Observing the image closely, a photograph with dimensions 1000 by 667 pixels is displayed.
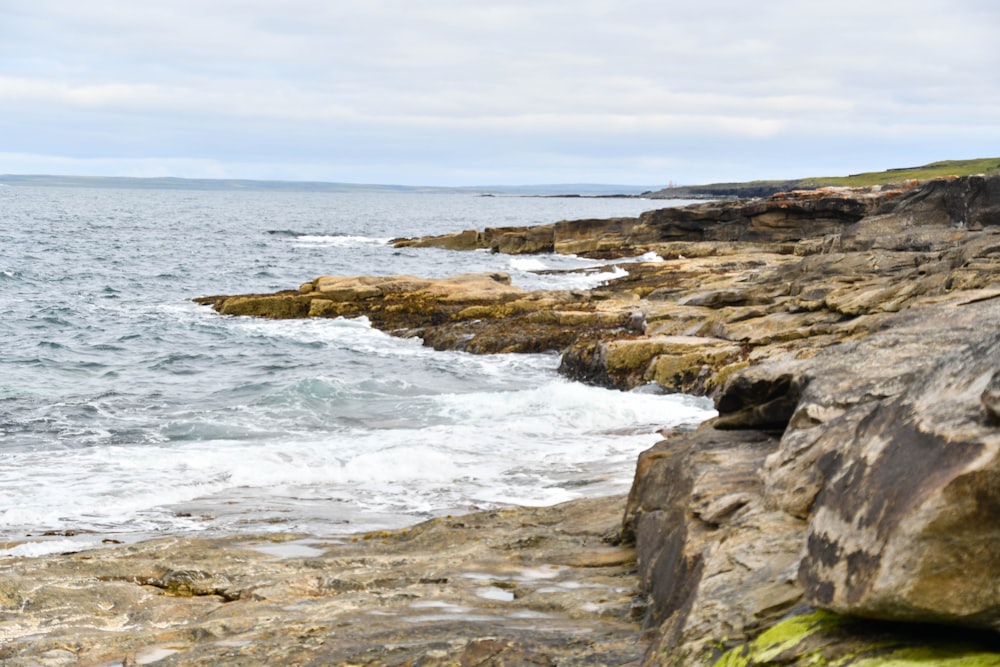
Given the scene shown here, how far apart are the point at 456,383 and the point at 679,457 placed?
15.6 m

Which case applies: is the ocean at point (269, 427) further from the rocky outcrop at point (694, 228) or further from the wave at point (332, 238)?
the wave at point (332, 238)

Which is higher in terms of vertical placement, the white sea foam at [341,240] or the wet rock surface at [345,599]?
the white sea foam at [341,240]

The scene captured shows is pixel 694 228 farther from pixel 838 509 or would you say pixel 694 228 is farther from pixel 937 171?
pixel 937 171

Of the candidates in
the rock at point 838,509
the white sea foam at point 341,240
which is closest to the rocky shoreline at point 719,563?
the rock at point 838,509

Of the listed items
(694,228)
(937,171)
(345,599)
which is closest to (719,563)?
(345,599)

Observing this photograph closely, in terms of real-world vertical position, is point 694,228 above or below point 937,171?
below

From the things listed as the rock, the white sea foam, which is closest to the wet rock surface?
the rock

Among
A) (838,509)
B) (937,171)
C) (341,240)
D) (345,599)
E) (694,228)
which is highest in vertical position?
(937,171)

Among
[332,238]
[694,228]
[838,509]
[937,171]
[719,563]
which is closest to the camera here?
[838,509]

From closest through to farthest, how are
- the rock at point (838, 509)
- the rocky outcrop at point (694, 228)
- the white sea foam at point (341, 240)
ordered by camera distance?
the rock at point (838, 509), the rocky outcrop at point (694, 228), the white sea foam at point (341, 240)

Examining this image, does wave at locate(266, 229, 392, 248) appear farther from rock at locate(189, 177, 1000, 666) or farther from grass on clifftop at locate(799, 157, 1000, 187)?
grass on clifftop at locate(799, 157, 1000, 187)

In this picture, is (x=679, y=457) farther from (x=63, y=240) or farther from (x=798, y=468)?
(x=63, y=240)

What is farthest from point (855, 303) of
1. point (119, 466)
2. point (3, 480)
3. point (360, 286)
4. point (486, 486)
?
point (360, 286)

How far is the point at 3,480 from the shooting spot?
14703mm
